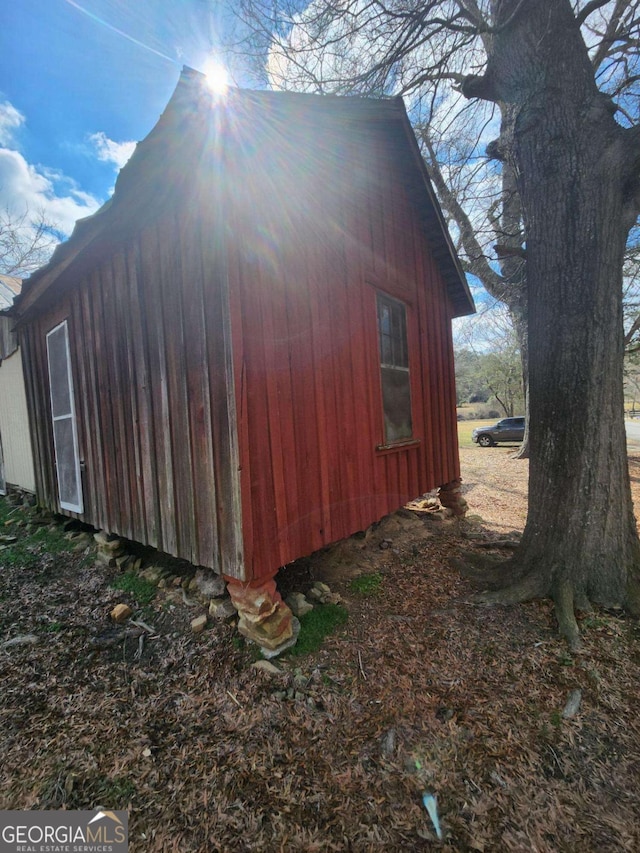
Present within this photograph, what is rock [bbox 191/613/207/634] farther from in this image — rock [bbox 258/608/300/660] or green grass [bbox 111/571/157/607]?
green grass [bbox 111/571/157/607]

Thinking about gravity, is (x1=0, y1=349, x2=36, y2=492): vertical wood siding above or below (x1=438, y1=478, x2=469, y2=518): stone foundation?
above

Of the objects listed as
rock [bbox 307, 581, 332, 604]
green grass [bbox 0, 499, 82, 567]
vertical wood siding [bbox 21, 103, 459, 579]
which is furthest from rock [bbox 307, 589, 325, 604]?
green grass [bbox 0, 499, 82, 567]

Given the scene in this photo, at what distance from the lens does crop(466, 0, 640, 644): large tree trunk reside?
2.95 metres

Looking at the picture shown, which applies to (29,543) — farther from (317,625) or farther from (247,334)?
(247,334)

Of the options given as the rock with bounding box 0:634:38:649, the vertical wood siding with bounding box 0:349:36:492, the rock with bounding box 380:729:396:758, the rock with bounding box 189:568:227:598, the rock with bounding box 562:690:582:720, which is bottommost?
the rock with bounding box 380:729:396:758

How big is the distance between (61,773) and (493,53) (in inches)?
250

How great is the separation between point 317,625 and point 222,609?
0.79m

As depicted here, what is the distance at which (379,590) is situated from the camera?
3.34 m

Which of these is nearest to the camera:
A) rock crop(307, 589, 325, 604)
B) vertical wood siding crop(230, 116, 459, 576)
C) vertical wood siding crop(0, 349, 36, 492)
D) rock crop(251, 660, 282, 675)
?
rock crop(251, 660, 282, 675)

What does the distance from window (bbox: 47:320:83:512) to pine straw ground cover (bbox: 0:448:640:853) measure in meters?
1.87

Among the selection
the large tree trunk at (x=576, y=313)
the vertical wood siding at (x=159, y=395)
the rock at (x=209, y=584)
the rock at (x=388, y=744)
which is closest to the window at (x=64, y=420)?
the vertical wood siding at (x=159, y=395)

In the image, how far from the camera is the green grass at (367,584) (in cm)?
332

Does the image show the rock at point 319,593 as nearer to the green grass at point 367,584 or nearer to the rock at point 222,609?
the green grass at point 367,584

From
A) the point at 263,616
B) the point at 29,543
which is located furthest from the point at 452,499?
the point at 29,543
